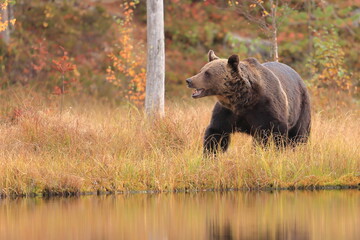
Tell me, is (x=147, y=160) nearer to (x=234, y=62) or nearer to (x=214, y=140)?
(x=214, y=140)

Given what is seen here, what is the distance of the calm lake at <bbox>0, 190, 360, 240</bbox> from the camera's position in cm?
753

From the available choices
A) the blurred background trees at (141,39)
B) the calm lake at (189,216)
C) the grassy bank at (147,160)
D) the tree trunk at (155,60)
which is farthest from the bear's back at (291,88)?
the blurred background trees at (141,39)

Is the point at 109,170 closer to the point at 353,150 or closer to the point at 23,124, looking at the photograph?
the point at 23,124

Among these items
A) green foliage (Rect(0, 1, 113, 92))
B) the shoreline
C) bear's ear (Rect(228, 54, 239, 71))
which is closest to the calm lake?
the shoreline

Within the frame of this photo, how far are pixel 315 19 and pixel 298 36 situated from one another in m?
1.17

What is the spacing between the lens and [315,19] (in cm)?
2412

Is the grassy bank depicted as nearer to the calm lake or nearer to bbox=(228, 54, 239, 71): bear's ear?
the calm lake

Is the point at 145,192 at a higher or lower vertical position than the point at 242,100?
lower

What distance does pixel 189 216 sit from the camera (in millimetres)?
8391

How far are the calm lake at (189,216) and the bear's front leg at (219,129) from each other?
0.94 meters

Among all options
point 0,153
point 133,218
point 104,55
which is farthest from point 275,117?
point 104,55

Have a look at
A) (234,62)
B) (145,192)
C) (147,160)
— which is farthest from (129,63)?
(145,192)

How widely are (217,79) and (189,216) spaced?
2.53 meters

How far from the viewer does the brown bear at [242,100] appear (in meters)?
10.3
